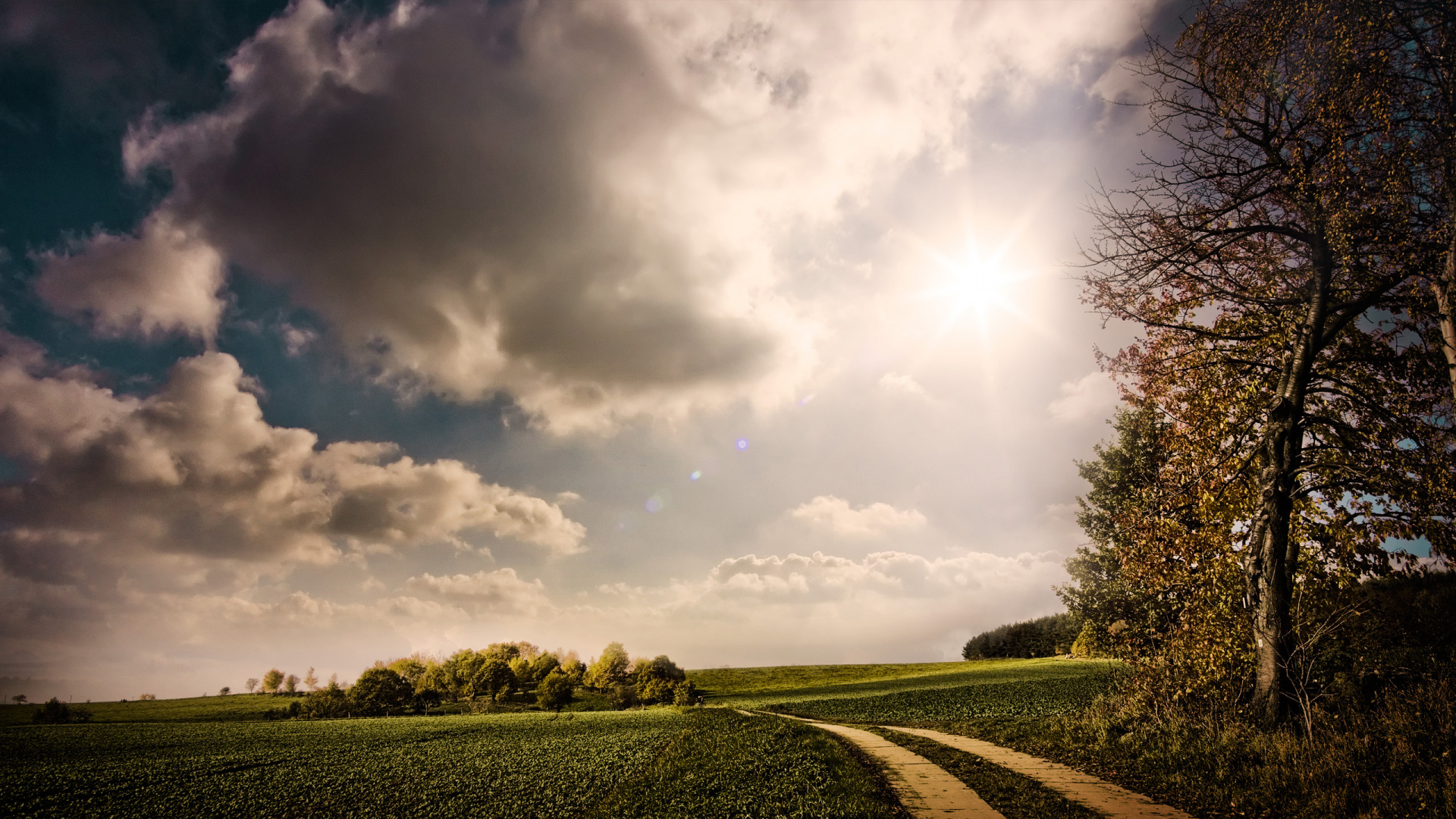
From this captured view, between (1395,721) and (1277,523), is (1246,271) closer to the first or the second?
(1277,523)

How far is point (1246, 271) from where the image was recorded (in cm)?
1252

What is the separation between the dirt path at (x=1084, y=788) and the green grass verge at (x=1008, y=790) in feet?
0.81

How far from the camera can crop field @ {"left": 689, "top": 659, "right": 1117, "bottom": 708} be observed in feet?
179

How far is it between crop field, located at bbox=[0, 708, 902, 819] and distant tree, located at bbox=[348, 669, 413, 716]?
32.5 m

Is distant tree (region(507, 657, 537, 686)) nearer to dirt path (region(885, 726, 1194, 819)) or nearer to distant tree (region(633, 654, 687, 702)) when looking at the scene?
distant tree (region(633, 654, 687, 702))

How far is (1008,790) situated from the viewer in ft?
34.1

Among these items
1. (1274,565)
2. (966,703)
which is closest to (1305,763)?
(1274,565)

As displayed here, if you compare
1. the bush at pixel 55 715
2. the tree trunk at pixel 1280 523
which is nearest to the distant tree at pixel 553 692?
the bush at pixel 55 715

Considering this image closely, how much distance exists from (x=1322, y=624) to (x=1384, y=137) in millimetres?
9274

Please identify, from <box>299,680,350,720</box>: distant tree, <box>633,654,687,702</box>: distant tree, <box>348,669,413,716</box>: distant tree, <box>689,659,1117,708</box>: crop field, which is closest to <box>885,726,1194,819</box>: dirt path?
<box>689,659,1117,708</box>: crop field

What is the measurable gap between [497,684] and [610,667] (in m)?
16.3

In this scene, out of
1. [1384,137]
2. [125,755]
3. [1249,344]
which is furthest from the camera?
[125,755]

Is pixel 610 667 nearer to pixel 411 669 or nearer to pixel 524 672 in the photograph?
pixel 524 672

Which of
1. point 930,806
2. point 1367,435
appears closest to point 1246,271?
point 1367,435
